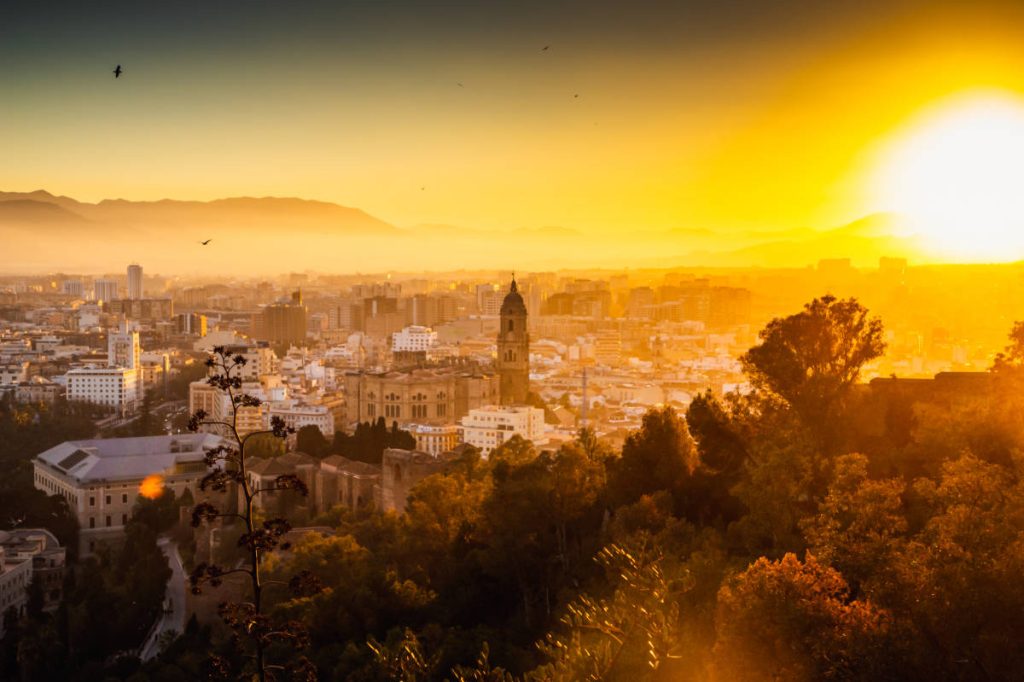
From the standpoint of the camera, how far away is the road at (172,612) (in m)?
9.95

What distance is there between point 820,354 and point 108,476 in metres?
11.1

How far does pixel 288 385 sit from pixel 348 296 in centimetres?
2060

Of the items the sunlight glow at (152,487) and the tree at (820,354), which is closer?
the tree at (820,354)

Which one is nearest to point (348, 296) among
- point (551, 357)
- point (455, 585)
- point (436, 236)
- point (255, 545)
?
point (436, 236)

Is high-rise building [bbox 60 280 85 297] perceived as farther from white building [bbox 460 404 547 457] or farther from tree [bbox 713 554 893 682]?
tree [bbox 713 554 893 682]

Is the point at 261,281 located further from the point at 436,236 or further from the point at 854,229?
the point at 854,229

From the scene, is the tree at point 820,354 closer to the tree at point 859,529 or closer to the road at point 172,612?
the tree at point 859,529

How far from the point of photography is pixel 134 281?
4538 cm

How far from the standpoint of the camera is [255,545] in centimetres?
314

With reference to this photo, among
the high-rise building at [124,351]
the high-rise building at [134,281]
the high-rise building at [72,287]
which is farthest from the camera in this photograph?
the high-rise building at [134,281]

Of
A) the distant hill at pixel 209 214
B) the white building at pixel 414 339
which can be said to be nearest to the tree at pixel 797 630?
the distant hill at pixel 209 214

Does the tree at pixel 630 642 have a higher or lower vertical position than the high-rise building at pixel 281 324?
higher

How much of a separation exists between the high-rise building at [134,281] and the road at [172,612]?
35.0m

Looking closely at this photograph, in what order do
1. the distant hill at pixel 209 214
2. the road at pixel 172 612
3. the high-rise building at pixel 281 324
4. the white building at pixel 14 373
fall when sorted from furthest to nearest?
the high-rise building at pixel 281 324 < the distant hill at pixel 209 214 < the white building at pixel 14 373 < the road at pixel 172 612
